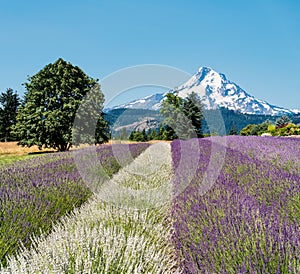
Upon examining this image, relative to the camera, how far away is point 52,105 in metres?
20.2

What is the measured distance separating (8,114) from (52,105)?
85.7 ft

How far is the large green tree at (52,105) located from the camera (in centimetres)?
1959

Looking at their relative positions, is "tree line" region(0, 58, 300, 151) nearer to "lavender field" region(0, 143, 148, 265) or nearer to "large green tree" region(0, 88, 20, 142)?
"lavender field" region(0, 143, 148, 265)

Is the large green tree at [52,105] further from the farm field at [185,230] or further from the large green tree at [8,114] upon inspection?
the large green tree at [8,114]

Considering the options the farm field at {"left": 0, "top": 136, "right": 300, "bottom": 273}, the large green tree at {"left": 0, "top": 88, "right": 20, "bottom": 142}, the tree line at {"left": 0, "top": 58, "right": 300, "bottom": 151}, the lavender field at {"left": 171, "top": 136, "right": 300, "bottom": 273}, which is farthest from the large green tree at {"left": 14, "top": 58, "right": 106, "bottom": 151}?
the large green tree at {"left": 0, "top": 88, "right": 20, "bottom": 142}

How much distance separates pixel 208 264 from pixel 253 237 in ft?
1.07

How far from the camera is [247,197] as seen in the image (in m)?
2.71

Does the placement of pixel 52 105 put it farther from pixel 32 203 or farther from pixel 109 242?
pixel 109 242

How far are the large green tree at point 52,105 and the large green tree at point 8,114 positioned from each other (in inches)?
892

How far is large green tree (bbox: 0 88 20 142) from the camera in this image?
42031 mm

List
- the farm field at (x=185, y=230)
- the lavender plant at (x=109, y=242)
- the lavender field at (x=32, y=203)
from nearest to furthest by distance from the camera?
the farm field at (x=185, y=230) < the lavender plant at (x=109, y=242) < the lavender field at (x=32, y=203)

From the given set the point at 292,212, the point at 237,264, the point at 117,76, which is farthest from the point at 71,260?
the point at 117,76

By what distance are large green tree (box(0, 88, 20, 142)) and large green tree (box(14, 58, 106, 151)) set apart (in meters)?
22.7

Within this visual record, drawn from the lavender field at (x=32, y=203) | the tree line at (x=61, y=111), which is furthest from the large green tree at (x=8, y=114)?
the lavender field at (x=32, y=203)
